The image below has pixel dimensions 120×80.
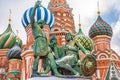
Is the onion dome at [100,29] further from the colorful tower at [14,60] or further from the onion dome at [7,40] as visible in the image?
the onion dome at [7,40]

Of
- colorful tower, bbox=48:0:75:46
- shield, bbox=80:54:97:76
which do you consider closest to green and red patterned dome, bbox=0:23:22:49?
colorful tower, bbox=48:0:75:46

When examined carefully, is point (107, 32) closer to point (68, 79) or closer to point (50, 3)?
point (50, 3)

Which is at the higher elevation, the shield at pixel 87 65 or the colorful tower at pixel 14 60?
the colorful tower at pixel 14 60

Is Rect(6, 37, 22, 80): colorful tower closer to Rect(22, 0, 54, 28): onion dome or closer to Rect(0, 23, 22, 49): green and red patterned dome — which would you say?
Rect(0, 23, 22, 49): green and red patterned dome

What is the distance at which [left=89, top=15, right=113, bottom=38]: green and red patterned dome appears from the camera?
85.1ft

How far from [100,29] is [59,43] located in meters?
5.46

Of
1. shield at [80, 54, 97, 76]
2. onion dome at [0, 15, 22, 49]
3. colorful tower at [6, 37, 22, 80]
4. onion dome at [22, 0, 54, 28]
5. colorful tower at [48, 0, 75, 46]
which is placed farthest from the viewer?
onion dome at [0, 15, 22, 49]

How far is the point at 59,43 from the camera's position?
73.9 feet

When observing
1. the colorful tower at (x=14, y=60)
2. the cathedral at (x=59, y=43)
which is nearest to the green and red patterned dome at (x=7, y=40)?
the cathedral at (x=59, y=43)

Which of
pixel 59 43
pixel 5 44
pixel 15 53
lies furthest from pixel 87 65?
pixel 5 44

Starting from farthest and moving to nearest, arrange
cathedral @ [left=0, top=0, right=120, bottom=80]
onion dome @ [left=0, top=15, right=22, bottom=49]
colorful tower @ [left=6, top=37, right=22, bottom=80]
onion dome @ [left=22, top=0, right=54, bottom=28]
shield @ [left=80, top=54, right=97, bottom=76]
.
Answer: onion dome @ [left=0, top=15, right=22, bottom=49], colorful tower @ [left=6, top=37, right=22, bottom=80], cathedral @ [left=0, top=0, right=120, bottom=80], onion dome @ [left=22, top=0, right=54, bottom=28], shield @ [left=80, top=54, right=97, bottom=76]

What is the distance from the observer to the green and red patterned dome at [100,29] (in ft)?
85.1

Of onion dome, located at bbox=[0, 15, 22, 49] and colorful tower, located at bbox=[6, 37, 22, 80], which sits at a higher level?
onion dome, located at bbox=[0, 15, 22, 49]

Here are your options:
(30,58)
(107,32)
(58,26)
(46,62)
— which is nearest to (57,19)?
(58,26)
